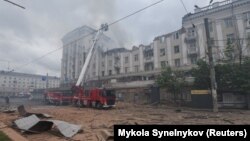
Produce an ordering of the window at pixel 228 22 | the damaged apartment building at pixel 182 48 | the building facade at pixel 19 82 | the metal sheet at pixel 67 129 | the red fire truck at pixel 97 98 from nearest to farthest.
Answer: the metal sheet at pixel 67 129
the red fire truck at pixel 97 98
the damaged apartment building at pixel 182 48
the window at pixel 228 22
the building facade at pixel 19 82

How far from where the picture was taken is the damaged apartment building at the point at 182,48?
1348 inches

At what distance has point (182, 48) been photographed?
4169 centimetres

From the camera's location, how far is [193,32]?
131 ft

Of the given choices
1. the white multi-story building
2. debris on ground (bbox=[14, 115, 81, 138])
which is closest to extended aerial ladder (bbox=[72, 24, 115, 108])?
debris on ground (bbox=[14, 115, 81, 138])

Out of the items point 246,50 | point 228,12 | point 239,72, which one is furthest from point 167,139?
point 228,12

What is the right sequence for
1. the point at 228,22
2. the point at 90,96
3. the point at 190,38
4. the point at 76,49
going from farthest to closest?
1. the point at 76,49
2. the point at 190,38
3. the point at 228,22
4. the point at 90,96

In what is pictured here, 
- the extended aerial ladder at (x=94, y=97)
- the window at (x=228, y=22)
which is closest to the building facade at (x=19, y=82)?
the extended aerial ladder at (x=94, y=97)

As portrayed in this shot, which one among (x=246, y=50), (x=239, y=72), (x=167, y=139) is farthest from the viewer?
(x=246, y=50)

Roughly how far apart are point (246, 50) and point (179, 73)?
41.7ft

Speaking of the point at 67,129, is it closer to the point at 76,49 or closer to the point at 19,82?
the point at 76,49

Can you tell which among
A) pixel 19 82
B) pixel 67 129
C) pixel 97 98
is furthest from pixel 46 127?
pixel 19 82

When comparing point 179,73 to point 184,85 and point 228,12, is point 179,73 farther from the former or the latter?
point 228,12

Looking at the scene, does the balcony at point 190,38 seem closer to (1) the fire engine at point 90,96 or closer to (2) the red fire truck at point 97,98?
(1) the fire engine at point 90,96

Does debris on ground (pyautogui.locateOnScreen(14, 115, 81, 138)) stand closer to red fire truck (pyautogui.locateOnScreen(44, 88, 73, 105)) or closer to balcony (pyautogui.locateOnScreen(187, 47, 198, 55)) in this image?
red fire truck (pyautogui.locateOnScreen(44, 88, 73, 105))
